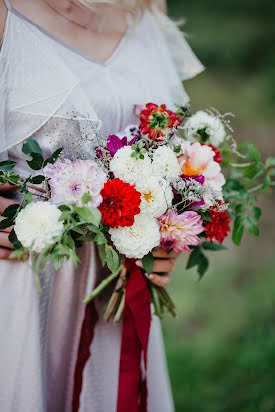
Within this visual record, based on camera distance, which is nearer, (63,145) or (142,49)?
(63,145)

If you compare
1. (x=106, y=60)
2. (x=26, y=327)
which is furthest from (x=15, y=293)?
(x=106, y=60)

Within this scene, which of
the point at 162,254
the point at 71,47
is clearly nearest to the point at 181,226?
the point at 162,254

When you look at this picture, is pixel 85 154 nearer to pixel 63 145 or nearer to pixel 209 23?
pixel 63 145

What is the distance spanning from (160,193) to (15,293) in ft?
1.69

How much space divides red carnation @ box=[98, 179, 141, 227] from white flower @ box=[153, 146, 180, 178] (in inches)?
4.0

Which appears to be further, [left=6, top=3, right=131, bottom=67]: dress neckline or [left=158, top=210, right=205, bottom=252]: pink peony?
[left=6, top=3, right=131, bottom=67]: dress neckline

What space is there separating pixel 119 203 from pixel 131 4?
0.81 meters

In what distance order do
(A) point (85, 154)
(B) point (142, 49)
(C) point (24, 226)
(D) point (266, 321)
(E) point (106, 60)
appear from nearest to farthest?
(C) point (24, 226) → (A) point (85, 154) → (E) point (106, 60) → (B) point (142, 49) → (D) point (266, 321)

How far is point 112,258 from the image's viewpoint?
99 cm

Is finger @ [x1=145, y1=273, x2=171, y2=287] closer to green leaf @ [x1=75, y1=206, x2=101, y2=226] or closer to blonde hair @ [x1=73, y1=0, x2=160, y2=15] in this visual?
green leaf @ [x1=75, y1=206, x2=101, y2=226]

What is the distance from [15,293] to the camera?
3.98 ft

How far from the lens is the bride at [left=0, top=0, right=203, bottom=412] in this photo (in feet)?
3.67

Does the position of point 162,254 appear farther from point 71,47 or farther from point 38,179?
point 71,47

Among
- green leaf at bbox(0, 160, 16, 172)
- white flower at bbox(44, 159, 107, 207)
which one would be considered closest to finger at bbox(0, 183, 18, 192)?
green leaf at bbox(0, 160, 16, 172)
